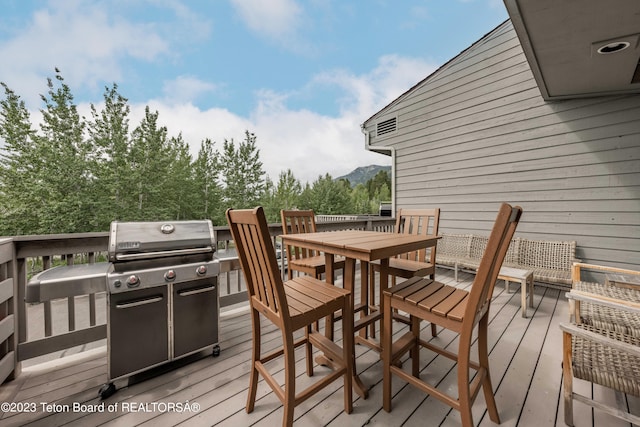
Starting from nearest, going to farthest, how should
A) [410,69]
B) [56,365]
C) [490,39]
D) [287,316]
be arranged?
[287,316], [56,365], [490,39], [410,69]

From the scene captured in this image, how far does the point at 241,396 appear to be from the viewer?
5.13ft

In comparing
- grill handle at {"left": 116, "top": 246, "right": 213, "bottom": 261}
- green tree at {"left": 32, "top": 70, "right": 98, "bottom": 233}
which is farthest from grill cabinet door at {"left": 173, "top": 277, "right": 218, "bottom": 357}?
green tree at {"left": 32, "top": 70, "right": 98, "bottom": 233}

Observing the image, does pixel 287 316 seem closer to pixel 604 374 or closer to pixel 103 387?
pixel 103 387

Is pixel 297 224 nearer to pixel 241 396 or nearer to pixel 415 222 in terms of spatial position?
pixel 415 222

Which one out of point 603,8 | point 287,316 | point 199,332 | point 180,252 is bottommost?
point 199,332

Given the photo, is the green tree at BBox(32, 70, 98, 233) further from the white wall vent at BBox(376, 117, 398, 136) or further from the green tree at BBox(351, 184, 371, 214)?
the green tree at BBox(351, 184, 371, 214)

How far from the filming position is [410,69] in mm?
7551

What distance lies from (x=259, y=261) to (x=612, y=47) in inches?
138

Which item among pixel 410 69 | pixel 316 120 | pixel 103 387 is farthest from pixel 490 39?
pixel 316 120

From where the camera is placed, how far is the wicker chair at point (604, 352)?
115 centimetres

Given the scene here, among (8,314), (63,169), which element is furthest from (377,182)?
(8,314)

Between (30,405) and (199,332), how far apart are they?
3.12 feet

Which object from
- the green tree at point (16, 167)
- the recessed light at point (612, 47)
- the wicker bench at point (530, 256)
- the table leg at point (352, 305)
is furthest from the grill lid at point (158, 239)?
the green tree at point (16, 167)

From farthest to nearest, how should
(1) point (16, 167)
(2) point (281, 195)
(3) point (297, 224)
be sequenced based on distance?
(2) point (281, 195) < (1) point (16, 167) < (3) point (297, 224)
